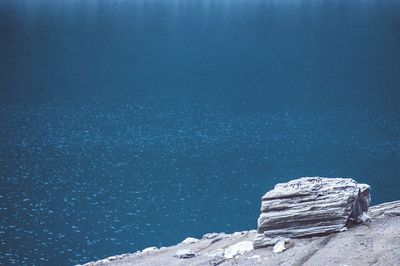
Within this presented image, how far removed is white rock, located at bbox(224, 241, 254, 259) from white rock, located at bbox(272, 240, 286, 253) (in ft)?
3.62

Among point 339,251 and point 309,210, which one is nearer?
point 339,251

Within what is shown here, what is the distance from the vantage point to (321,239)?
20.7m

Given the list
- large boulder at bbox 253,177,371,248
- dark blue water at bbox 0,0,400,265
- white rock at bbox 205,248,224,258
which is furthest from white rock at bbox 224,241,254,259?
dark blue water at bbox 0,0,400,265

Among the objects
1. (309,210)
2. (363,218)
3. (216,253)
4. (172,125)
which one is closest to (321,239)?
(309,210)

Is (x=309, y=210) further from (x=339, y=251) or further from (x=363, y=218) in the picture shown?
(x=339, y=251)

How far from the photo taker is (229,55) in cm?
12094

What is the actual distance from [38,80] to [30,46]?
31.0m

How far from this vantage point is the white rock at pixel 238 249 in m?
21.2

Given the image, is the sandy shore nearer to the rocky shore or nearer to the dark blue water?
the rocky shore

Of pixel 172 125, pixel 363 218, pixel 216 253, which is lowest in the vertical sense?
pixel 172 125

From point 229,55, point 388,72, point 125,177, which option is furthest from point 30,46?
point 125,177

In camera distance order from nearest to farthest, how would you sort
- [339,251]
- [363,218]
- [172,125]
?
[339,251]
[363,218]
[172,125]

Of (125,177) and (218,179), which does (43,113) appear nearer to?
(125,177)

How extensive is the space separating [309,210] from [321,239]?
102cm
